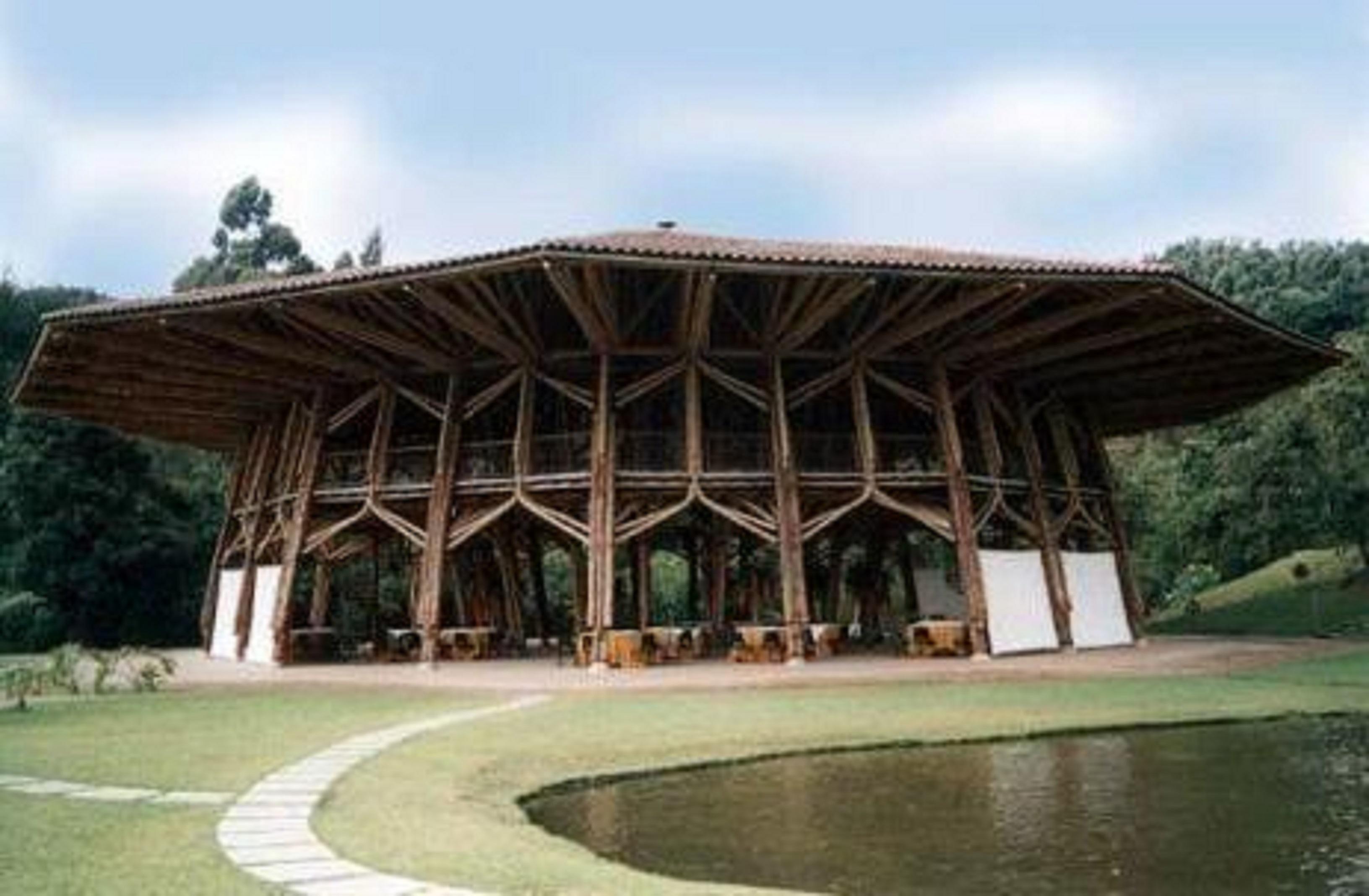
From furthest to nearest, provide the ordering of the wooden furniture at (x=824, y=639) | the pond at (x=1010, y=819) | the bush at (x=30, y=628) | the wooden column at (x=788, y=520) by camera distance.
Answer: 1. the bush at (x=30, y=628)
2. the wooden furniture at (x=824, y=639)
3. the wooden column at (x=788, y=520)
4. the pond at (x=1010, y=819)

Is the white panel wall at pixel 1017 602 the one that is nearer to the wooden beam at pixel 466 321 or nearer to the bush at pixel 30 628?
the wooden beam at pixel 466 321

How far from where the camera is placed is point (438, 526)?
25125 mm

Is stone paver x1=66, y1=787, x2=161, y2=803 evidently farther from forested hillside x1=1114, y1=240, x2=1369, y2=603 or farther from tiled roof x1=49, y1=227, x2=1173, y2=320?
forested hillside x1=1114, y1=240, x2=1369, y2=603

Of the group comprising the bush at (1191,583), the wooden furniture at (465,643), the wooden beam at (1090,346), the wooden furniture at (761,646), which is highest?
the wooden beam at (1090,346)

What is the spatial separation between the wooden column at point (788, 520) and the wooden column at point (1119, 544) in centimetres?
856

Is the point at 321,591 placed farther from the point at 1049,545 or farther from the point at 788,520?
the point at 1049,545

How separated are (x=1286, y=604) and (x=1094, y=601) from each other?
41.0 ft

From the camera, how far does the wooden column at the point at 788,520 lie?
2403 cm

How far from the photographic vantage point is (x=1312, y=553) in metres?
47.7

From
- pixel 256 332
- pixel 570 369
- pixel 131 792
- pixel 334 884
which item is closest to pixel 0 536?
pixel 256 332

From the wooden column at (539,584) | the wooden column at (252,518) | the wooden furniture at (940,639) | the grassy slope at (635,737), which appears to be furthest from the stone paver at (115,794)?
the wooden column at (539,584)

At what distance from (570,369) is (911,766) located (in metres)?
15.1

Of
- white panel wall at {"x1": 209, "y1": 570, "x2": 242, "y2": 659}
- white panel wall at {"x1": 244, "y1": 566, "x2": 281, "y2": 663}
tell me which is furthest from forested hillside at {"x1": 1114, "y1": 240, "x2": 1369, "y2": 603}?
white panel wall at {"x1": 209, "y1": 570, "x2": 242, "y2": 659}

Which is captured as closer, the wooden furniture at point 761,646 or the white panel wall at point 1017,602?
the wooden furniture at point 761,646
